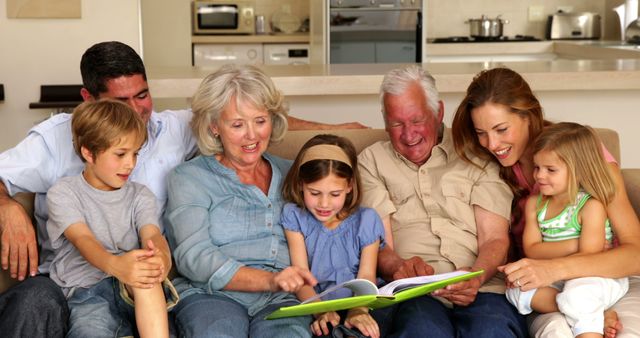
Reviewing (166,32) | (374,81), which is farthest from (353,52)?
(374,81)

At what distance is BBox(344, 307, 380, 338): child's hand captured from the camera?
2281mm

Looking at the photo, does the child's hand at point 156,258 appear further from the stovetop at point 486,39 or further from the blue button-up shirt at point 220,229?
the stovetop at point 486,39

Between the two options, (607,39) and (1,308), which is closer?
(1,308)

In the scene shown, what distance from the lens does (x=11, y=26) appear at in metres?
5.39

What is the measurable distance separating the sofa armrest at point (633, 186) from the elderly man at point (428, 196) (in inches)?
15.1

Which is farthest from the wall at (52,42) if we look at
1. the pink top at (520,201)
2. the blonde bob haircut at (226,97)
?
the pink top at (520,201)

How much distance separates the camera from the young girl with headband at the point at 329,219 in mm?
2482

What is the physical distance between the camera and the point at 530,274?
7.69ft

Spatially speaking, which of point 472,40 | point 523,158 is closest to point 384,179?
point 523,158

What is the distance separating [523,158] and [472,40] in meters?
4.52

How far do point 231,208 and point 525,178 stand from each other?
891mm

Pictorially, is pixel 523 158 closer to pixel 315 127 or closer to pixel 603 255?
pixel 603 255

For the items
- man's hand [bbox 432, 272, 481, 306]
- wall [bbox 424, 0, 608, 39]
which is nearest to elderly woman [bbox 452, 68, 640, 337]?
man's hand [bbox 432, 272, 481, 306]

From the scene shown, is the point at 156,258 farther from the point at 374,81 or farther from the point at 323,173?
the point at 374,81
